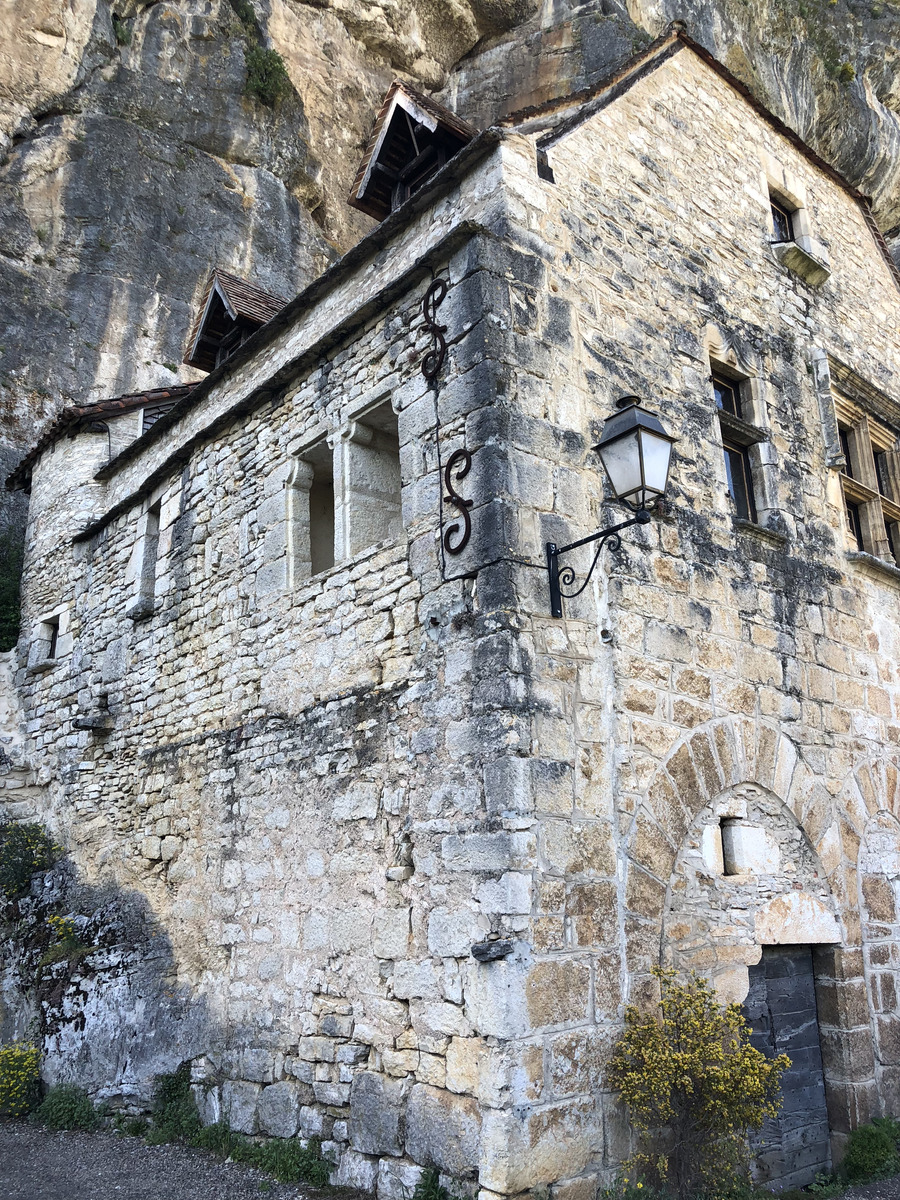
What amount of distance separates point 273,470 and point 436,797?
291 cm

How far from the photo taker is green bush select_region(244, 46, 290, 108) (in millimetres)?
14883

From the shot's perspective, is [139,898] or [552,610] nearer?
[552,610]

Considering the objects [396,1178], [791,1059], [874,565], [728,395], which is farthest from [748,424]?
[396,1178]

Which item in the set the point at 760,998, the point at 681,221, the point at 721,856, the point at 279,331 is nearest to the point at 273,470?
the point at 279,331

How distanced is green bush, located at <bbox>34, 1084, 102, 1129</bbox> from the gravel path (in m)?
0.13

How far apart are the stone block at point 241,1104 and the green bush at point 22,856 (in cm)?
345

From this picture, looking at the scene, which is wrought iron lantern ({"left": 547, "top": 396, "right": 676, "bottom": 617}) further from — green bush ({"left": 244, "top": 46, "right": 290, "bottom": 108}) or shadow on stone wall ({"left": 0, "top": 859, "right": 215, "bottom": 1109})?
green bush ({"left": 244, "top": 46, "right": 290, "bottom": 108})

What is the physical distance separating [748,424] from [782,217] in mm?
2743

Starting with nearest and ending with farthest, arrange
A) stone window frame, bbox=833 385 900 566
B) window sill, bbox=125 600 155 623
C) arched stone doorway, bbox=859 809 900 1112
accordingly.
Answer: arched stone doorway, bbox=859 809 900 1112, stone window frame, bbox=833 385 900 566, window sill, bbox=125 600 155 623

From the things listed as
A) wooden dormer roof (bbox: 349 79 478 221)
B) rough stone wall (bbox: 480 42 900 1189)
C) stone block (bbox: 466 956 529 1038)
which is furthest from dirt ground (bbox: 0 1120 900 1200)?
wooden dormer roof (bbox: 349 79 478 221)

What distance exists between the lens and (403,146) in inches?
257

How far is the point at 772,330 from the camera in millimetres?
6855

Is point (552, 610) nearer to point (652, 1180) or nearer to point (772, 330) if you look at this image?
point (652, 1180)

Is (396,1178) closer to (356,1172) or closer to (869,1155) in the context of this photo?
(356,1172)
